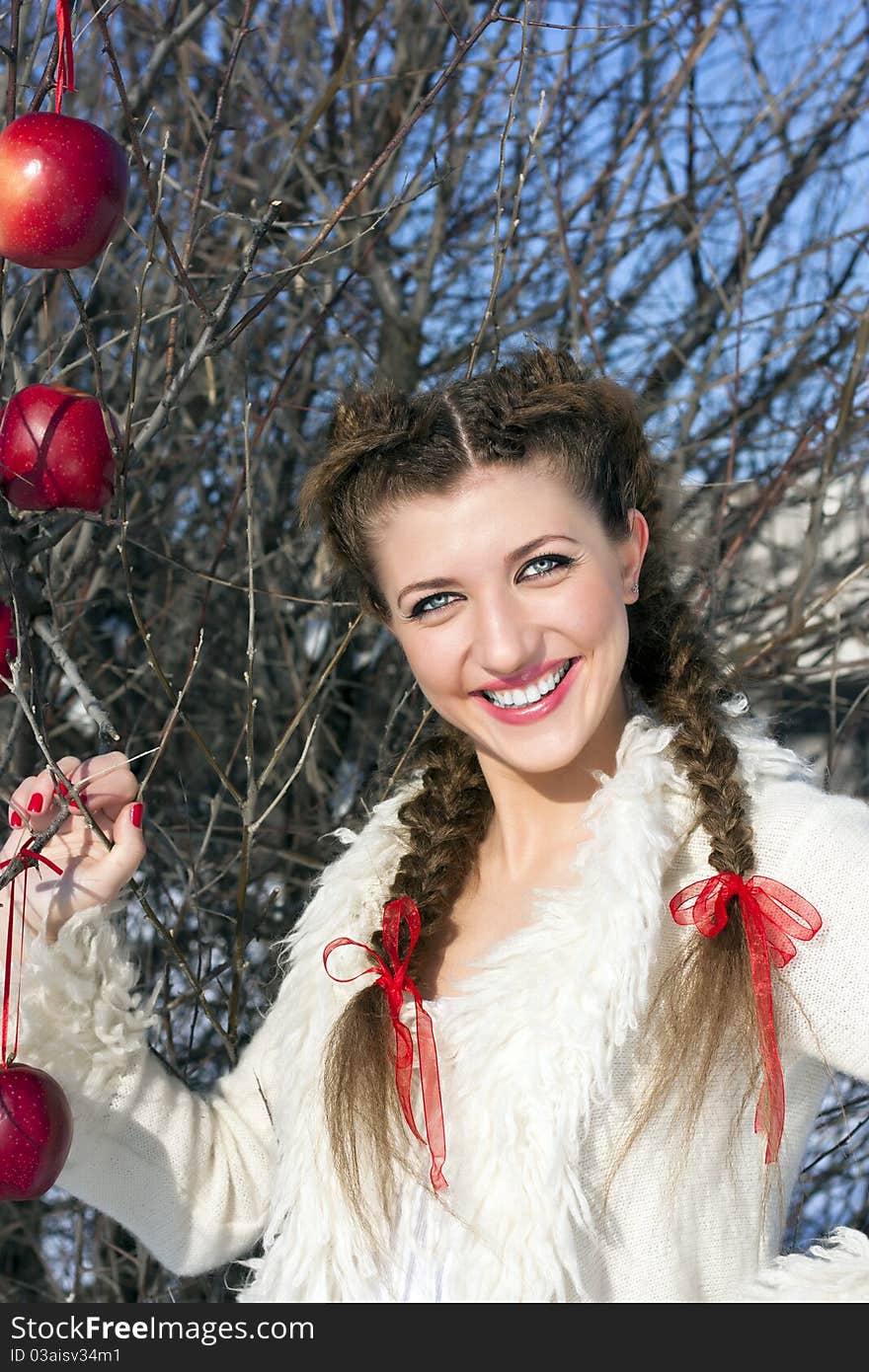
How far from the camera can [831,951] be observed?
1526 mm

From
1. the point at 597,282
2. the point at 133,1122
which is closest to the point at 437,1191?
the point at 133,1122

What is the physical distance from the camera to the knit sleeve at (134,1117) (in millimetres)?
1763

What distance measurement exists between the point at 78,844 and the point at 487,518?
2.33 feet

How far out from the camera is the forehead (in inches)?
65.7

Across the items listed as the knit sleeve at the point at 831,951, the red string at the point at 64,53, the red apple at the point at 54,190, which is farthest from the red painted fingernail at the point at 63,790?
the knit sleeve at the point at 831,951

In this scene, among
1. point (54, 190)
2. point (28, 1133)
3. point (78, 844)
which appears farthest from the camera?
point (78, 844)

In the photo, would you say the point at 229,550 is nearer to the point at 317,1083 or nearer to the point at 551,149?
the point at 551,149

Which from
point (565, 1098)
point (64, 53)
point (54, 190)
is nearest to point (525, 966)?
point (565, 1098)

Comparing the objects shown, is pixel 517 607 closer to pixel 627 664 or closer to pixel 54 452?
pixel 627 664

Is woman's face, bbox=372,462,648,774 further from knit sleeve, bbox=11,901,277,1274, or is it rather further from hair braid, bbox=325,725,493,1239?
knit sleeve, bbox=11,901,277,1274

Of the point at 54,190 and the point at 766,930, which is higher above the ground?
the point at 54,190

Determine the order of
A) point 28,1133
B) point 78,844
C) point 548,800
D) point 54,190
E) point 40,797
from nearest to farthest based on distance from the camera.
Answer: point 54,190, point 28,1133, point 40,797, point 78,844, point 548,800

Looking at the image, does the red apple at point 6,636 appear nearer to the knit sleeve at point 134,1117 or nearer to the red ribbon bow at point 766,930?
the knit sleeve at point 134,1117

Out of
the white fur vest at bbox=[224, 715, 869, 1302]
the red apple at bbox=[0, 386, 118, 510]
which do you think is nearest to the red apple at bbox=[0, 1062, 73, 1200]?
the white fur vest at bbox=[224, 715, 869, 1302]
